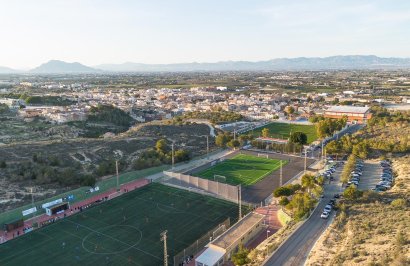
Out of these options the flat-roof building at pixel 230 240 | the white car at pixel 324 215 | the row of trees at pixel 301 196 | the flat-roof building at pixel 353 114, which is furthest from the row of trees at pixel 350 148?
the flat-roof building at pixel 353 114

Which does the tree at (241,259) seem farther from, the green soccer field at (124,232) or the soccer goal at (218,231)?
the green soccer field at (124,232)

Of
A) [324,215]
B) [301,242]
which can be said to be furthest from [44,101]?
[301,242]

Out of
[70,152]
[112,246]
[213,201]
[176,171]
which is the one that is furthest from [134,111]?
[112,246]

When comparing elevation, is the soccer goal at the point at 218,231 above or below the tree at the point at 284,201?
below

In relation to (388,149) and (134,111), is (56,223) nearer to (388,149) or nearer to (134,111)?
(388,149)

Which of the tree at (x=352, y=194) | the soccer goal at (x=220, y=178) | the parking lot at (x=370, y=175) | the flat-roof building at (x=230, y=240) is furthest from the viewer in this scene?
the soccer goal at (x=220, y=178)

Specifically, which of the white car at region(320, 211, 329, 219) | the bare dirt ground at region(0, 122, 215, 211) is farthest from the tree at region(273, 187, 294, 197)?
the bare dirt ground at region(0, 122, 215, 211)

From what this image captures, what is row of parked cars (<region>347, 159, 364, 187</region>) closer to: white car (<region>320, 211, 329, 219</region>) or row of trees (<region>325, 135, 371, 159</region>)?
row of trees (<region>325, 135, 371, 159</region>)
